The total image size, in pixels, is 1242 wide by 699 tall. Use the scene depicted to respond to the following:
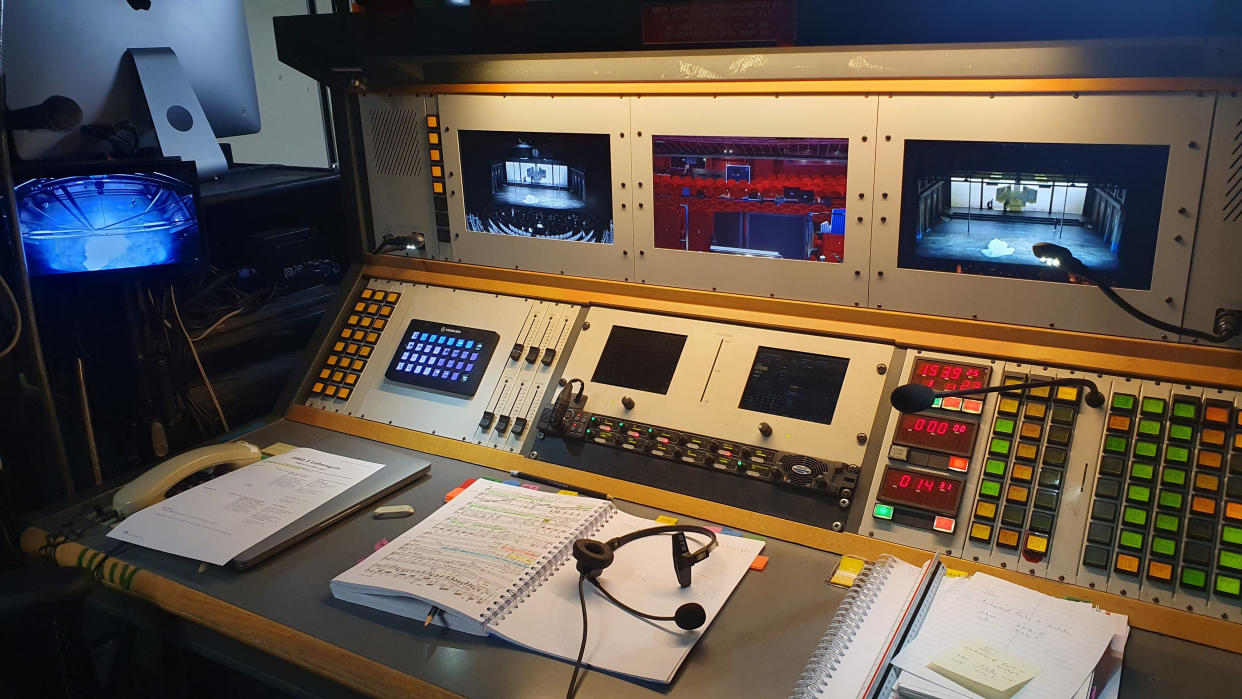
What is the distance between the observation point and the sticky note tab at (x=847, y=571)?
148 centimetres

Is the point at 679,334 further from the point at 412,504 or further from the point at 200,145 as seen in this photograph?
the point at 200,145

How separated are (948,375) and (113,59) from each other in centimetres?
209

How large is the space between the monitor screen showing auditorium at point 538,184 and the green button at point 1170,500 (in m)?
1.20

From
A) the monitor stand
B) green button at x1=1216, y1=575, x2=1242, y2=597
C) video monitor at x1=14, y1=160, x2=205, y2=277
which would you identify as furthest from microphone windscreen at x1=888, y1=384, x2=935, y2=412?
the monitor stand

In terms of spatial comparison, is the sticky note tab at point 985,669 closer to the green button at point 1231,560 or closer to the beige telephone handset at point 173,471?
the green button at point 1231,560

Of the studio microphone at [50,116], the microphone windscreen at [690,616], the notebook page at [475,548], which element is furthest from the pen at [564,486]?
the studio microphone at [50,116]

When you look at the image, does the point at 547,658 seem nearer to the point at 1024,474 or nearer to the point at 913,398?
the point at 913,398

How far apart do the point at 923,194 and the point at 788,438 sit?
522 mm

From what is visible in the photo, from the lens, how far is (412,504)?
1.80 meters

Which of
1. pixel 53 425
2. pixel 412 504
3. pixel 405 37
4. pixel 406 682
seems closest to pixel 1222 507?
pixel 406 682

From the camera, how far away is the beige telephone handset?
1769 mm

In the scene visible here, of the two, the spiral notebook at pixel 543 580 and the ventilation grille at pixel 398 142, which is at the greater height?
the ventilation grille at pixel 398 142

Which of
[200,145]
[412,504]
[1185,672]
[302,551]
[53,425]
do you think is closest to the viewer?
[1185,672]

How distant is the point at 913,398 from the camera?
1.44 metres
